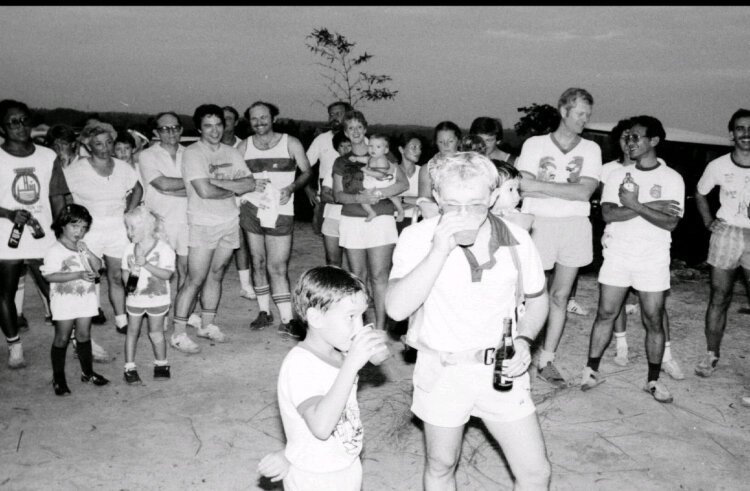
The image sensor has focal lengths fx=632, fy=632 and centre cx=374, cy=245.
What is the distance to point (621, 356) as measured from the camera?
5.80 metres

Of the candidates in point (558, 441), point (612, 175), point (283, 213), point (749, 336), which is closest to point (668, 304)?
point (749, 336)

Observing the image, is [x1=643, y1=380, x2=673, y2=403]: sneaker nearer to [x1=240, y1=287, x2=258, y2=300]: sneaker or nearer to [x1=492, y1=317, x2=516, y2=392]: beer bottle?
[x1=492, y1=317, x2=516, y2=392]: beer bottle

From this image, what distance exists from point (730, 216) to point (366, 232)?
3072mm

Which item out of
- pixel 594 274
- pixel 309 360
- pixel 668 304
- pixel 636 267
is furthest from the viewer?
pixel 594 274

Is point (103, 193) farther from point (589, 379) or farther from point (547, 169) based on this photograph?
point (589, 379)

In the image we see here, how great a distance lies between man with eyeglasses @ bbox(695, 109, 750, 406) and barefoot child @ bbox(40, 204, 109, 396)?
502 cm

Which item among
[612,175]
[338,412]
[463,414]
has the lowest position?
[463,414]

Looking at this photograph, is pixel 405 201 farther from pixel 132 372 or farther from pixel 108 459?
pixel 108 459

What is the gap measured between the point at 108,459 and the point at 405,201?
3458 millimetres

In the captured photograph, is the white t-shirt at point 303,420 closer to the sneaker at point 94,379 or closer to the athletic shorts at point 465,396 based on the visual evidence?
the athletic shorts at point 465,396

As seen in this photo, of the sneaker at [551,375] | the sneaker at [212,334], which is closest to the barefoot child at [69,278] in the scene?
the sneaker at [212,334]

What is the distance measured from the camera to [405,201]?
20.3 feet

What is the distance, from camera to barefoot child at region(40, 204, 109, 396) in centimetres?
471

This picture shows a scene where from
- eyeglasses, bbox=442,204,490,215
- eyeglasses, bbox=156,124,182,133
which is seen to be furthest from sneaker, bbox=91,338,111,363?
eyeglasses, bbox=442,204,490,215
